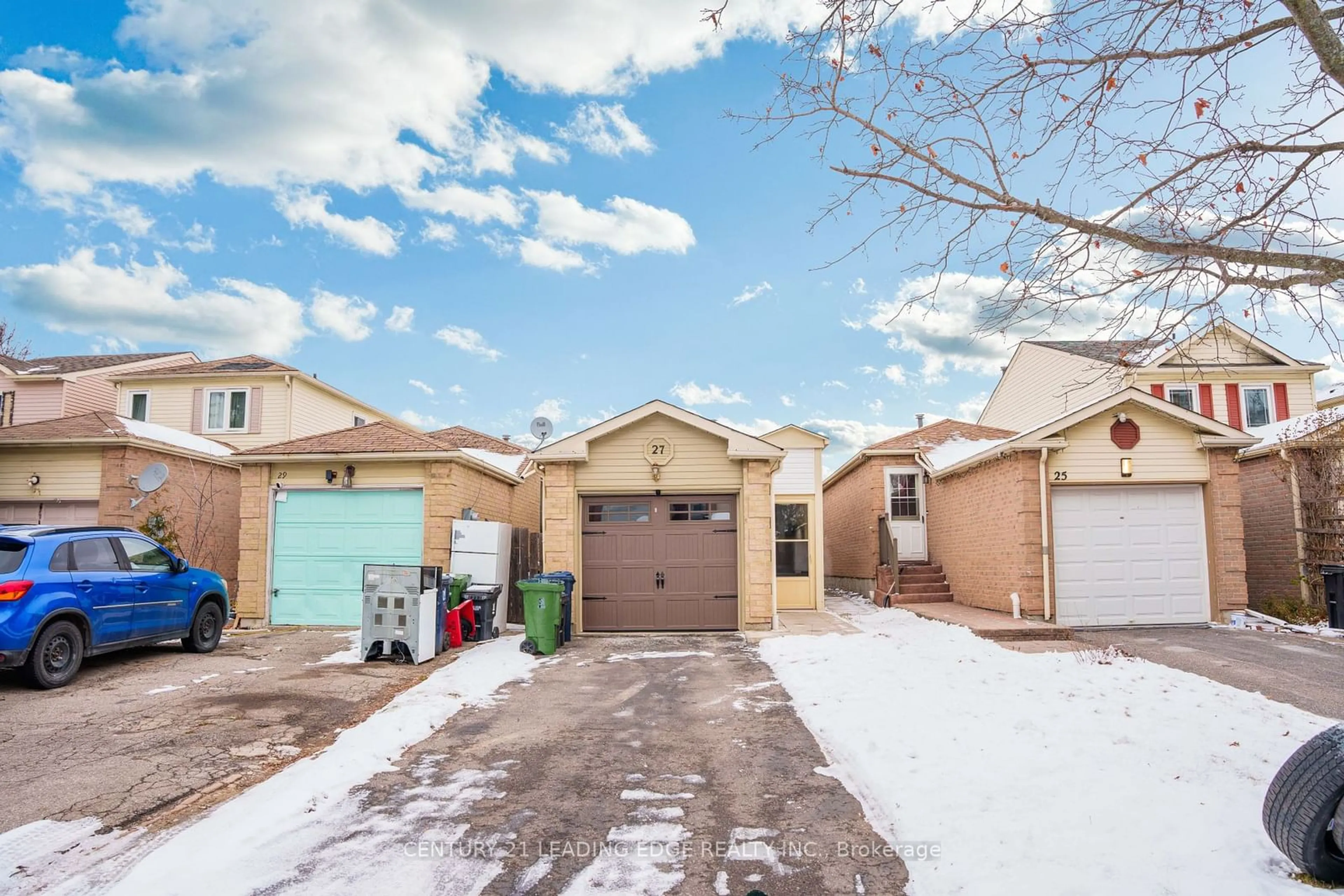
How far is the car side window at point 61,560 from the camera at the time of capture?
307 inches

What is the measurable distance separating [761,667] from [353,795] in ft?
18.8

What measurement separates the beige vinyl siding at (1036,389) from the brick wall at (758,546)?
1006 cm

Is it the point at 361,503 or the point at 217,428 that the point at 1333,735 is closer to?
the point at 361,503

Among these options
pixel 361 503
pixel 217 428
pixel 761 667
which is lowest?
pixel 761 667

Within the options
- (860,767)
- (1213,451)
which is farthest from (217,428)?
(1213,451)

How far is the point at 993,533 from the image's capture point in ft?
45.6

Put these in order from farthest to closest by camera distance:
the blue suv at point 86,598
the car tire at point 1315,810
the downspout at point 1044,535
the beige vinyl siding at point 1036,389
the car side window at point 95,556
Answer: the beige vinyl siding at point 1036,389, the downspout at point 1044,535, the car side window at point 95,556, the blue suv at point 86,598, the car tire at point 1315,810

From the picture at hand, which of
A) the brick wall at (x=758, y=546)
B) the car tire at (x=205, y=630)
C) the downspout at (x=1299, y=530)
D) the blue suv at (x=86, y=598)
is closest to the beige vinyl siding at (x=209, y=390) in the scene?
the car tire at (x=205, y=630)

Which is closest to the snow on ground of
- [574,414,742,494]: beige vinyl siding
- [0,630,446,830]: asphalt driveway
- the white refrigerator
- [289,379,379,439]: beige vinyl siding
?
[0,630,446,830]: asphalt driveway

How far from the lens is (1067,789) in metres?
4.69

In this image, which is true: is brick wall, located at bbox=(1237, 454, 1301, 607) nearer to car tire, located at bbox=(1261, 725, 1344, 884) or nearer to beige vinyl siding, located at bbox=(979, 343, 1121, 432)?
beige vinyl siding, located at bbox=(979, 343, 1121, 432)

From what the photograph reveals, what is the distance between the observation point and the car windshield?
7.45 metres

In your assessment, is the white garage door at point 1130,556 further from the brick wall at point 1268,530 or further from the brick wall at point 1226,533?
the brick wall at point 1268,530

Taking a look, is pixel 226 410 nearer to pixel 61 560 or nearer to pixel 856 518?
pixel 61 560
